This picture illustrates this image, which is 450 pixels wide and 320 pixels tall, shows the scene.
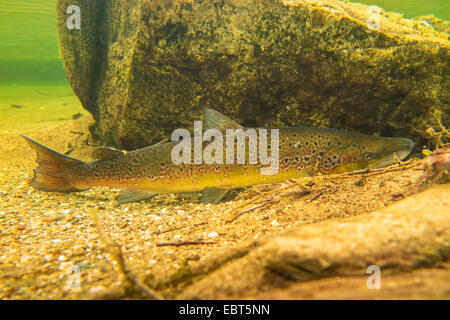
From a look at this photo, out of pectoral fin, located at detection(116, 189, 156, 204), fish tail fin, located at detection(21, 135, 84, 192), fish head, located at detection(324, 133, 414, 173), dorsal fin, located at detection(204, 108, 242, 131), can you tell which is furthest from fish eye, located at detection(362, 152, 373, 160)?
fish tail fin, located at detection(21, 135, 84, 192)

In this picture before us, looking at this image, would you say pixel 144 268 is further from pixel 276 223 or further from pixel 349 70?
pixel 349 70

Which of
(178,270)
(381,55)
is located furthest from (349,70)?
(178,270)

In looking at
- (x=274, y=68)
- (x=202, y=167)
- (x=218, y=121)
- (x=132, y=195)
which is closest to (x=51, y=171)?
(x=132, y=195)

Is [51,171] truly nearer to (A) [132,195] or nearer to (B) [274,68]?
(A) [132,195]

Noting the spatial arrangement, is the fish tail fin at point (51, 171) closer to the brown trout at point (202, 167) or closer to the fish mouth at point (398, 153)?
the brown trout at point (202, 167)

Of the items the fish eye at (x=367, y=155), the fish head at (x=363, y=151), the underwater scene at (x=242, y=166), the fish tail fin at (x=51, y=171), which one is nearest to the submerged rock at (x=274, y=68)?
the underwater scene at (x=242, y=166)

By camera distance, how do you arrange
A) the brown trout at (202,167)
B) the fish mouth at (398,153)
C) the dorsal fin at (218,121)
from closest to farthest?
the fish mouth at (398,153)
the brown trout at (202,167)
the dorsal fin at (218,121)

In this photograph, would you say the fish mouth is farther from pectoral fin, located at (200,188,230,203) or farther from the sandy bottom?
pectoral fin, located at (200,188,230,203)


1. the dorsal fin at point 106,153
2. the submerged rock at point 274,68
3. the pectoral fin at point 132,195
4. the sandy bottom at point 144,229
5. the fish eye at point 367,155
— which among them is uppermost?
the submerged rock at point 274,68
